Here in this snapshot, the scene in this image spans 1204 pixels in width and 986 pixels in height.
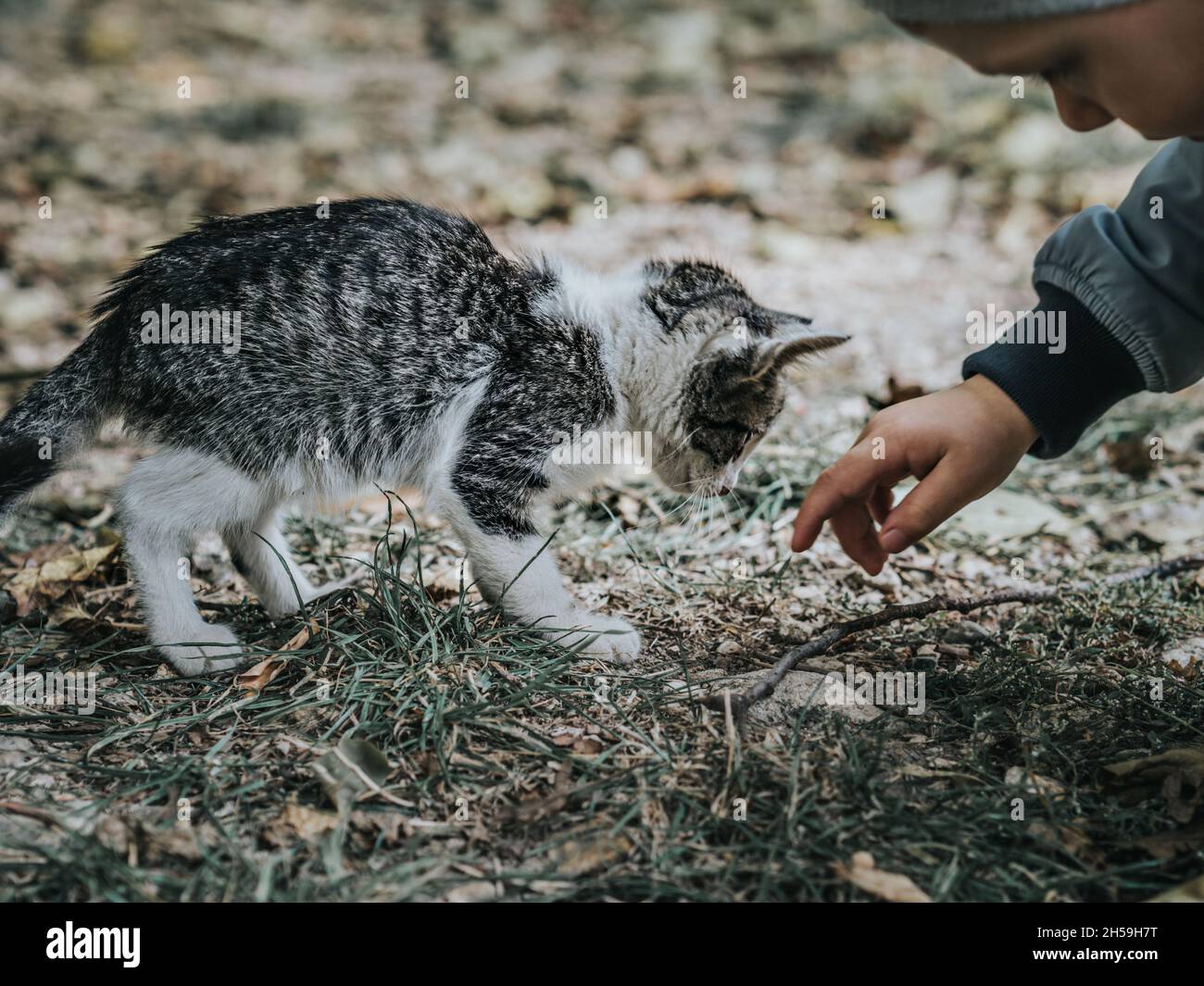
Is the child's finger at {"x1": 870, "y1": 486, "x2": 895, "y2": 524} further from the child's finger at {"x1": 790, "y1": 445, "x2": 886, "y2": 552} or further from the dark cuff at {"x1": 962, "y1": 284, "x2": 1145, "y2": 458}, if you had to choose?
the dark cuff at {"x1": 962, "y1": 284, "x2": 1145, "y2": 458}

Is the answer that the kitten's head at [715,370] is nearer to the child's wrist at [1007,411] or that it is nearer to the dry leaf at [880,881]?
the child's wrist at [1007,411]

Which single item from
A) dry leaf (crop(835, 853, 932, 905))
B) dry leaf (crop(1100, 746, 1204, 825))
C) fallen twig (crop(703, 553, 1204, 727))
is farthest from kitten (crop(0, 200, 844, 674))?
dry leaf (crop(1100, 746, 1204, 825))

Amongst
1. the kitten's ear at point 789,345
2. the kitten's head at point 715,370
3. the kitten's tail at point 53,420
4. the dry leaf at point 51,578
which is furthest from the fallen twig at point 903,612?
the dry leaf at point 51,578

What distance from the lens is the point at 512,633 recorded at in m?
2.42

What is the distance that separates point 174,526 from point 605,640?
1.05 m

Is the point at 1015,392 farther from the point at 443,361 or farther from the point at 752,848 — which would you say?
the point at 443,361

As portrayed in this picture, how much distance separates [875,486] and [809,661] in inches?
17.9

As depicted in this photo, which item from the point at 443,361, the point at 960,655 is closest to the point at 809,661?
the point at 960,655

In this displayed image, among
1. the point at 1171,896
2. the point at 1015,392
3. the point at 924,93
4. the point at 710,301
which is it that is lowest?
the point at 1171,896

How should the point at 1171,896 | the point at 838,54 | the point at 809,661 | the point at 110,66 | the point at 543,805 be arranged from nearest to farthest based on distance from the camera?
the point at 1171,896, the point at 543,805, the point at 809,661, the point at 110,66, the point at 838,54

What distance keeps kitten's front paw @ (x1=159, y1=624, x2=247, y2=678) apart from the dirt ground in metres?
0.07

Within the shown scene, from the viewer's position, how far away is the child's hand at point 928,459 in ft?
6.97

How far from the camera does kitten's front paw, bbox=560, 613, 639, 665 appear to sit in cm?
→ 237

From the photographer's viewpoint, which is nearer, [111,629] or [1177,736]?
[1177,736]
